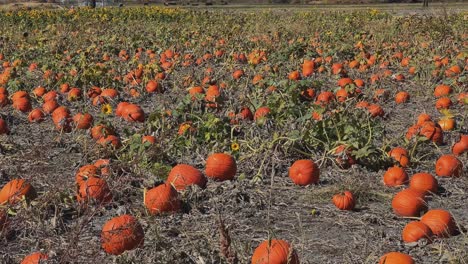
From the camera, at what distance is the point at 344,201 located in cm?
462

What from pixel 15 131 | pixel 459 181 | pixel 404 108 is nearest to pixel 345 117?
pixel 459 181

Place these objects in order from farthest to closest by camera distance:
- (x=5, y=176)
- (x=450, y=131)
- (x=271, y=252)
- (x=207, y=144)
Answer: (x=450, y=131) < (x=207, y=144) < (x=5, y=176) < (x=271, y=252)

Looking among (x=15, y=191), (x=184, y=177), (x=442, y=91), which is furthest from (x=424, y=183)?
(x=442, y=91)

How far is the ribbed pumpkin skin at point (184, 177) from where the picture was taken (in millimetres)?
4785

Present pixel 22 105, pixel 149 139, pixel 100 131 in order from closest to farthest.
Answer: pixel 149 139 → pixel 100 131 → pixel 22 105

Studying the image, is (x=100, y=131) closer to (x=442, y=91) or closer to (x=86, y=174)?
(x=86, y=174)

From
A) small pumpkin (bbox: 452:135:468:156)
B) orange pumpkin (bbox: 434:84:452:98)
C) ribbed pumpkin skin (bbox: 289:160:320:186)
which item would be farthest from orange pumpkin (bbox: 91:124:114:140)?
orange pumpkin (bbox: 434:84:452:98)

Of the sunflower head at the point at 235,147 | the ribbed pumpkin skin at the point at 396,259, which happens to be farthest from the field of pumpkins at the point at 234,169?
the sunflower head at the point at 235,147

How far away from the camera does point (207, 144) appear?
604 centimetres

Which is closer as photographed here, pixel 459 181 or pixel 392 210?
pixel 392 210

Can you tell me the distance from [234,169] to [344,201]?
3.36 feet

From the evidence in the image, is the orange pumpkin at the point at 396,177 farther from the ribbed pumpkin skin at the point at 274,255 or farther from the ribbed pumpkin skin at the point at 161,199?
the ribbed pumpkin skin at the point at 274,255

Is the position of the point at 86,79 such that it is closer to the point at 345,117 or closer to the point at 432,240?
the point at 345,117

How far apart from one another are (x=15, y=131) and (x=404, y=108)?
4.89m
